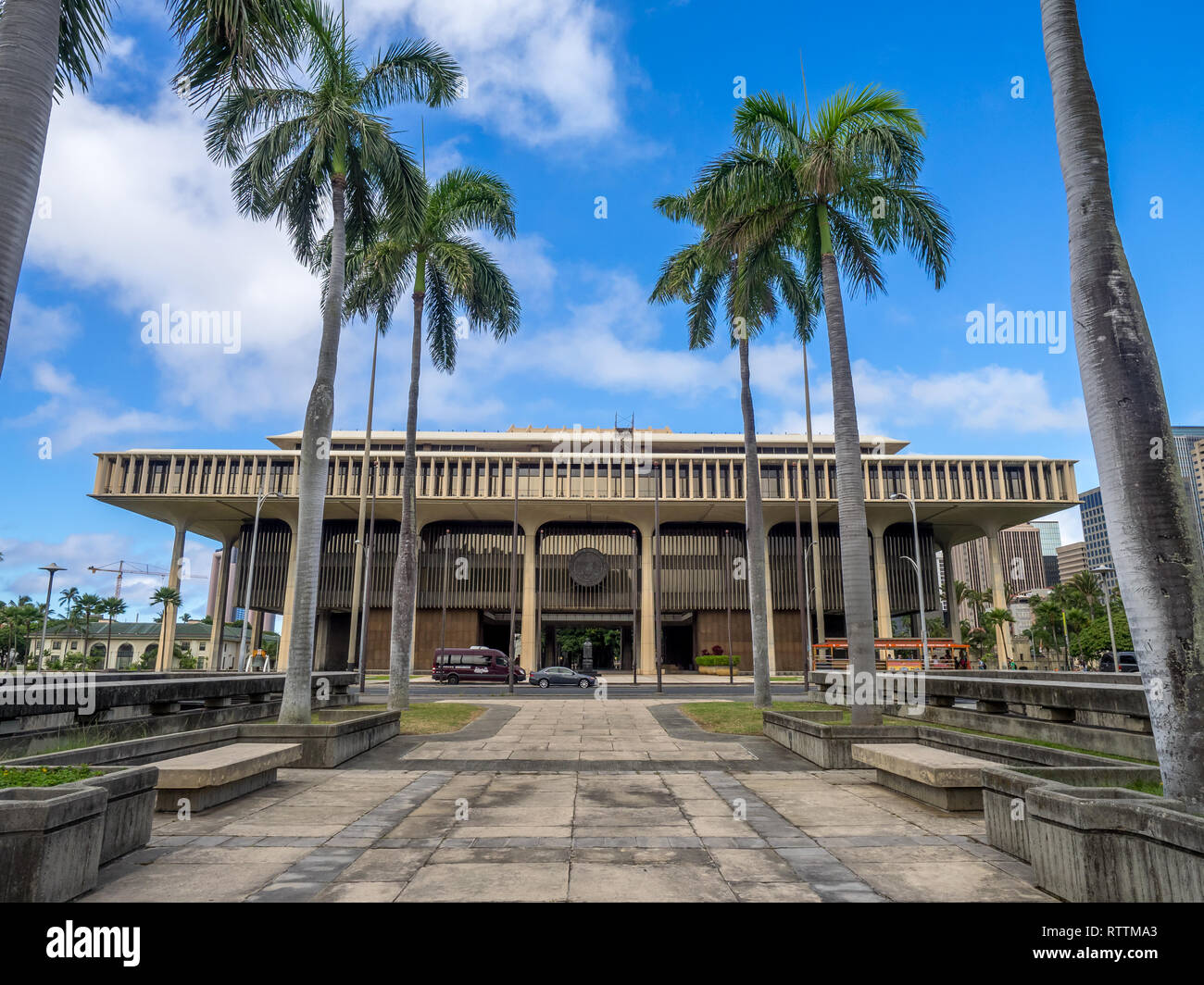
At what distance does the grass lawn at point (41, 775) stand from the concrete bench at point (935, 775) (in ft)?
26.5

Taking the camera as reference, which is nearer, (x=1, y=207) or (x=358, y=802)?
(x=1, y=207)

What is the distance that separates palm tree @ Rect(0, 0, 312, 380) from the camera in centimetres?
583

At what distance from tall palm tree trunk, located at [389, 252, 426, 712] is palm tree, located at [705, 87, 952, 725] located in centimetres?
953

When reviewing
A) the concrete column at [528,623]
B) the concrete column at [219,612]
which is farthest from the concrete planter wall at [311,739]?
the concrete column at [528,623]

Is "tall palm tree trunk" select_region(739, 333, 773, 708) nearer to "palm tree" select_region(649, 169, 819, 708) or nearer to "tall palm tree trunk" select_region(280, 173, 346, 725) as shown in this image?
"palm tree" select_region(649, 169, 819, 708)

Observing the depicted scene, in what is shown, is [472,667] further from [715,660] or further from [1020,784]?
[1020,784]

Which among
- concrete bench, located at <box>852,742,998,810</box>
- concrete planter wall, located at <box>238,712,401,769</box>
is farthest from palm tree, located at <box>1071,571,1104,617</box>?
concrete planter wall, located at <box>238,712,401,769</box>

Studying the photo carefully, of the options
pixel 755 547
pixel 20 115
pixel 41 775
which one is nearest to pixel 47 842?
pixel 41 775

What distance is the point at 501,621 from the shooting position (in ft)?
198

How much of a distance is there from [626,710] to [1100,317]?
18.7m

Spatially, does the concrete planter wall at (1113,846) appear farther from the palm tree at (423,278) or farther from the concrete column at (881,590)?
the concrete column at (881,590)

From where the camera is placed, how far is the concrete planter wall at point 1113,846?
4.09m
